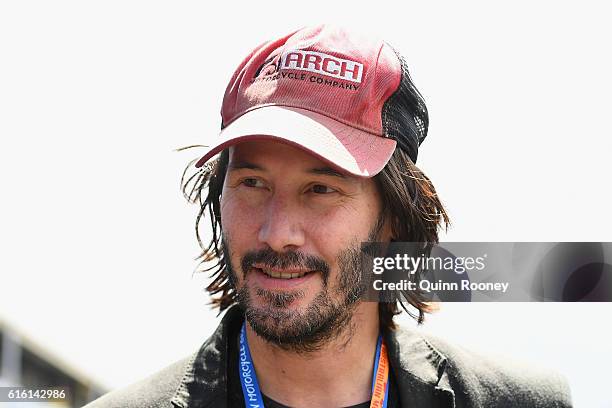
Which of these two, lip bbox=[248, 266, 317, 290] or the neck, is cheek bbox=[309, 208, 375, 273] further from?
the neck

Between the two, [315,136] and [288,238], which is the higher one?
[315,136]

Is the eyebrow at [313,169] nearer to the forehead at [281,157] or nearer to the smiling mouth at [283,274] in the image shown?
the forehead at [281,157]

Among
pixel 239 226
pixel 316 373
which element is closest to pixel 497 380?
pixel 316 373

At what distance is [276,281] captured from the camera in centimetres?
218

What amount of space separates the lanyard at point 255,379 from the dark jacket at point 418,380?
0.13 ft

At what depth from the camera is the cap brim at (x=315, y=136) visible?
2.14 meters

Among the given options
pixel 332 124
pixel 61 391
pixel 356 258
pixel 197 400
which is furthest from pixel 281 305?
pixel 61 391

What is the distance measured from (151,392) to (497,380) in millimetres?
1224

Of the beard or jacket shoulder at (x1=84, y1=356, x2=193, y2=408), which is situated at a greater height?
the beard

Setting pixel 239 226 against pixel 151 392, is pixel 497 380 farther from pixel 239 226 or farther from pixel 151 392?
pixel 151 392

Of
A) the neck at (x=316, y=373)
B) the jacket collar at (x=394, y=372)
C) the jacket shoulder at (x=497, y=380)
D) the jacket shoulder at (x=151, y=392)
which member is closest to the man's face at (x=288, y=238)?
the neck at (x=316, y=373)

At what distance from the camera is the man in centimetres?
220

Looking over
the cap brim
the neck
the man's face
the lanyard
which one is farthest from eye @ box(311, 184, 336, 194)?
the lanyard

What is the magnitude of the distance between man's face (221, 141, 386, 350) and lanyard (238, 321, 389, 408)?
218 millimetres
